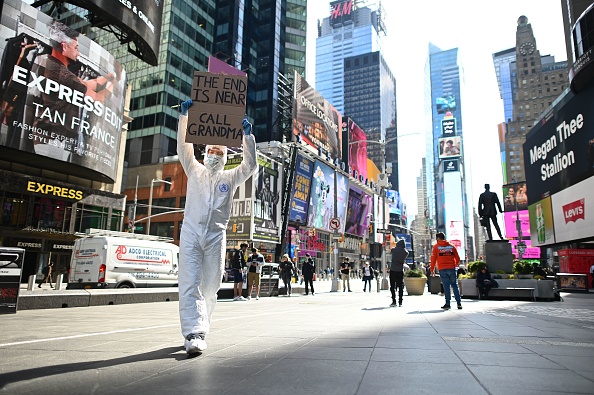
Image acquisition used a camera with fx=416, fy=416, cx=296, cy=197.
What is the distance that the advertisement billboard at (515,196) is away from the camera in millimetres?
71312

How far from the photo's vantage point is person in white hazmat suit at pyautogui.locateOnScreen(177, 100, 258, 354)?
13.5 feet

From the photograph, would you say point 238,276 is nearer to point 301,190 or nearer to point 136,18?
point 136,18

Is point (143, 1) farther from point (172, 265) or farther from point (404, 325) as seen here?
point (404, 325)

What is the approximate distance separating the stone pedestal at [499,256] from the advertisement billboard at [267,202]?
99.3 ft

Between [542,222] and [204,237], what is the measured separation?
123 feet

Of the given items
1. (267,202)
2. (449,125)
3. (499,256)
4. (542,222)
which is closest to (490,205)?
(499,256)

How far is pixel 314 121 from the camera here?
57.9 m

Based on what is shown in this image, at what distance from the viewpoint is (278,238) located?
49406mm

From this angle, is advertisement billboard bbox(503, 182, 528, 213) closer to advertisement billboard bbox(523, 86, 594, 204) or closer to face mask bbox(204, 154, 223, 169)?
advertisement billboard bbox(523, 86, 594, 204)

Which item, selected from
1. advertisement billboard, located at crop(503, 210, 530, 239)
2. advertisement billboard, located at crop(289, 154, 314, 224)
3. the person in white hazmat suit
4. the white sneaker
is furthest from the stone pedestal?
advertisement billboard, located at crop(503, 210, 530, 239)

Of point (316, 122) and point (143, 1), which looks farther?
point (316, 122)

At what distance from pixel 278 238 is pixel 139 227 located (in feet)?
56.7

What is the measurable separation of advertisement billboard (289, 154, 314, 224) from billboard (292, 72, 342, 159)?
3152 millimetres

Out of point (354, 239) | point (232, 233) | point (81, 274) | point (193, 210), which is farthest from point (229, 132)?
point (354, 239)
